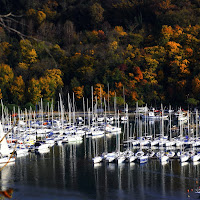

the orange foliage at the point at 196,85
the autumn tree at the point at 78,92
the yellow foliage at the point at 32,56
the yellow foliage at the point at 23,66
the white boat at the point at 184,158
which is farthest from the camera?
the yellow foliage at the point at 32,56

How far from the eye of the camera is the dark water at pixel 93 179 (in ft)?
114

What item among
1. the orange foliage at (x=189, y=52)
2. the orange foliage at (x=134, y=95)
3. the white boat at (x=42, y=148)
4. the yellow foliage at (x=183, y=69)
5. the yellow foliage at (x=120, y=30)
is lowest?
the white boat at (x=42, y=148)

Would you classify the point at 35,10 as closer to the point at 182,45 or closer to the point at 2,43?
the point at 2,43

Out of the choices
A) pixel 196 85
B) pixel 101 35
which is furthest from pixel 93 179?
pixel 101 35

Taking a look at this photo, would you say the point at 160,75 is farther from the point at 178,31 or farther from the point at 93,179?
the point at 93,179

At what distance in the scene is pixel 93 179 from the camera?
39.4 meters

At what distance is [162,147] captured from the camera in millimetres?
52031

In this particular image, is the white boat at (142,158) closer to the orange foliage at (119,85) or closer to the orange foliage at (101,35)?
the orange foliage at (119,85)

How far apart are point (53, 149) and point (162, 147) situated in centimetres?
1248

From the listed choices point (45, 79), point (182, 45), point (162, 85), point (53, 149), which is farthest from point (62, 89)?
point (53, 149)

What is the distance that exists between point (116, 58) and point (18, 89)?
19.7 meters

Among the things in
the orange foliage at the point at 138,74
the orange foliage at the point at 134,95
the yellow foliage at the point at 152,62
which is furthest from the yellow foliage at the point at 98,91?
the yellow foliage at the point at 152,62

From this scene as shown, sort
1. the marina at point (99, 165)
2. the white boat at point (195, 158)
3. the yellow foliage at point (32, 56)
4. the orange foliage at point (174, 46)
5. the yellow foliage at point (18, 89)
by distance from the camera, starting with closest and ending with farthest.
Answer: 1. the marina at point (99, 165)
2. the white boat at point (195, 158)
3. the yellow foliage at point (18, 89)
4. the orange foliage at point (174, 46)
5. the yellow foliage at point (32, 56)

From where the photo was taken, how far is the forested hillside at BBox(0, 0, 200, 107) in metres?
82.4
